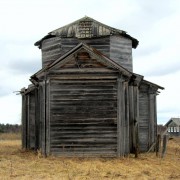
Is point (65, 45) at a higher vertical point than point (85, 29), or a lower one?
lower

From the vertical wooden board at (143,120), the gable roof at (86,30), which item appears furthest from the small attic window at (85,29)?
the vertical wooden board at (143,120)

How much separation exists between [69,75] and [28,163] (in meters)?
5.03

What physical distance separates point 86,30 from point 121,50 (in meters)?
2.40

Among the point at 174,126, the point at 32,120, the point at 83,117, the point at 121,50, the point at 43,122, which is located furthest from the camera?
the point at 174,126

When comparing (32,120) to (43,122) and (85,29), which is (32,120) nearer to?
(85,29)

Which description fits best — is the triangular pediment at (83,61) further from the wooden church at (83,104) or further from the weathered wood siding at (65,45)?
the weathered wood siding at (65,45)

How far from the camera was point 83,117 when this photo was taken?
2194cm

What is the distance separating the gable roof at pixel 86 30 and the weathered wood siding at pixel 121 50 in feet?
1.24

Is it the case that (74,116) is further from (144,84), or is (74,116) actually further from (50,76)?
(144,84)

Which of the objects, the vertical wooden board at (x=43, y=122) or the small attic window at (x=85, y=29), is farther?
the small attic window at (x=85, y=29)

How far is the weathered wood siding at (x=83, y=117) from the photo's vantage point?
71.6ft

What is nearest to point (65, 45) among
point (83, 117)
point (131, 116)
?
point (131, 116)

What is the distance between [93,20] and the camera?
27.1m

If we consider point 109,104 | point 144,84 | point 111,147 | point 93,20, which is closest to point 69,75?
point 109,104
